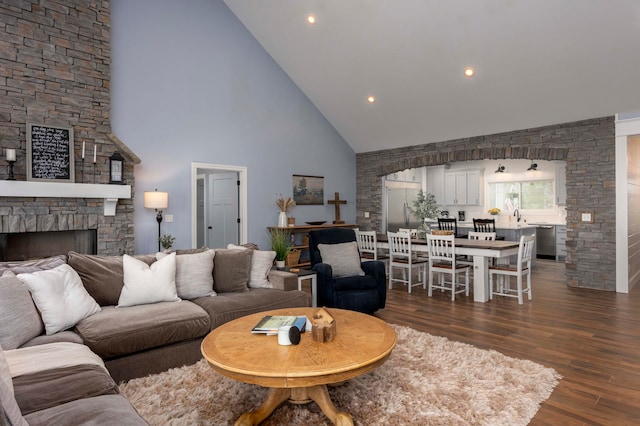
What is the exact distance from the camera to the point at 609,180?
5.68 m

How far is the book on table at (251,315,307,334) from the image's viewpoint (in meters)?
2.47

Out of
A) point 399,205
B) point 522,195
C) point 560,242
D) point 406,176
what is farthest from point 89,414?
point 522,195

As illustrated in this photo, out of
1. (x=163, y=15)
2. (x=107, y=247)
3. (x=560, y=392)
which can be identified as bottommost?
(x=560, y=392)

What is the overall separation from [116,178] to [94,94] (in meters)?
1.11

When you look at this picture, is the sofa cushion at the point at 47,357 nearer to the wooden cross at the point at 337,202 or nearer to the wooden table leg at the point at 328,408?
the wooden table leg at the point at 328,408

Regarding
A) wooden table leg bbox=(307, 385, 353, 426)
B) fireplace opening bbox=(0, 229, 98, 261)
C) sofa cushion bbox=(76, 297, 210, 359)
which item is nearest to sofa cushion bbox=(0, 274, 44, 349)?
sofa cushion bbox=(76, 297, 210, 359)

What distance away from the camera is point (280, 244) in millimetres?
5273

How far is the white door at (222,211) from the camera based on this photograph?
277 inches

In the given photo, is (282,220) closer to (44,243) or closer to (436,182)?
(44,243)

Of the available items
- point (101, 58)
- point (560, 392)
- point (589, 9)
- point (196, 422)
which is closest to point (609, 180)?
point (589, 9)

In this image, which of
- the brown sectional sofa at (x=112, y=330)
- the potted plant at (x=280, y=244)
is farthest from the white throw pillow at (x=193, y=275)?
the potted plant at (x=280, y=244)

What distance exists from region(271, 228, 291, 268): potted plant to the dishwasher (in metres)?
6.01

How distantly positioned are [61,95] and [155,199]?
1.66 metres

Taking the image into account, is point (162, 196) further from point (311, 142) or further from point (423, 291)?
point (423, 291)
